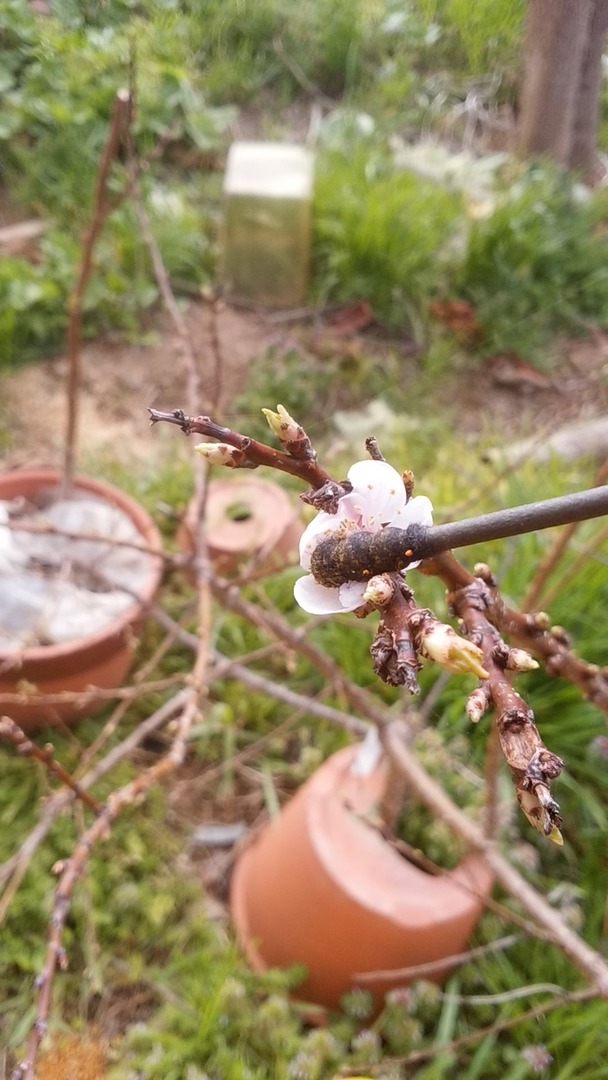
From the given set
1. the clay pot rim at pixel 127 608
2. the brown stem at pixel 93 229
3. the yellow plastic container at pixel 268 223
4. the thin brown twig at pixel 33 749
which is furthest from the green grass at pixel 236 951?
the yellow plastic container at pixel 268 223

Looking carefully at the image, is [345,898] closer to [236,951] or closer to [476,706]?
[236,951]

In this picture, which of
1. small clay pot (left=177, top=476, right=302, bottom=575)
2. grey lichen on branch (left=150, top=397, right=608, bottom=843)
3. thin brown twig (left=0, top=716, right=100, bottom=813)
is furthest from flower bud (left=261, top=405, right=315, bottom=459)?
small clay pot (left=177, top=476, right=302, bottom=575)

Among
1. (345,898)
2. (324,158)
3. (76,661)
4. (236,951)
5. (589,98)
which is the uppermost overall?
(324,158)

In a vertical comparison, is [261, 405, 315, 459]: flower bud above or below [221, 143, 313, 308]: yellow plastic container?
below

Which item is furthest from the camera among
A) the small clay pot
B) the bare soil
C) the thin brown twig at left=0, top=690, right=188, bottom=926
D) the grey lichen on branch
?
the bare soil

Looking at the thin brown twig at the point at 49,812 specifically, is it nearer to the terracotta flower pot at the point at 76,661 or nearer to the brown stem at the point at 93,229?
the terracotta flower pot at the point at 76,661

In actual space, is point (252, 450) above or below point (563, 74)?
below

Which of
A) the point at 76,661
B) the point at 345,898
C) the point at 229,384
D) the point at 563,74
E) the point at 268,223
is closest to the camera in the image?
the point at 563,74

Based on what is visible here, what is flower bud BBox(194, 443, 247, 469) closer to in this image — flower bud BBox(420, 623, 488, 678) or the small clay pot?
flower bud BBox(420, 623, 488, 678)

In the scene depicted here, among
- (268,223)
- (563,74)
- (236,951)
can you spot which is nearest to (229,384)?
(268,223)
